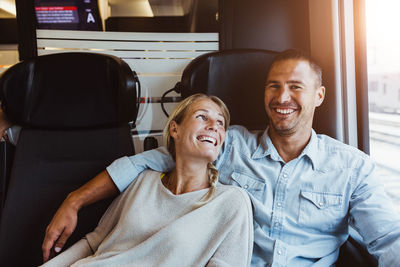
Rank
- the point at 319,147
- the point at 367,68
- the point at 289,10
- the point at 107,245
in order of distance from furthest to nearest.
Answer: the point at 289,10, the point at 367,68, the point at 319,147, the point at 107,245

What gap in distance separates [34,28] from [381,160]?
2.45 metres

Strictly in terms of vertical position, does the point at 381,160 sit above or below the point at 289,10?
below

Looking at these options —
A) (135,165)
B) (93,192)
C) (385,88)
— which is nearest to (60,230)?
(93,192)

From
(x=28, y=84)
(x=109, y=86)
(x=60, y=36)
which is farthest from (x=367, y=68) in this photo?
(x=60, y=36)

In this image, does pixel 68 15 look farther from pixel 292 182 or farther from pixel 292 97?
pixel 292 182

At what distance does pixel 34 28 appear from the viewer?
2543 millimetres

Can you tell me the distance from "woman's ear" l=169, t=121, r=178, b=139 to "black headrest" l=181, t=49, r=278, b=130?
23cm

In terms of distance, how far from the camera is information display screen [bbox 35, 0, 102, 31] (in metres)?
2.75

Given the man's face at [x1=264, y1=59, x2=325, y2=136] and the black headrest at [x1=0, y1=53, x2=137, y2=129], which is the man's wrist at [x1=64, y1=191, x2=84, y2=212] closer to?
the black headrest at [x1=0, y1=53, x2=137, y2=129]

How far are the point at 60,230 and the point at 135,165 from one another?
0.42m

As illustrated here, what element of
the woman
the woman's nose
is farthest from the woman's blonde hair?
the woman's nose

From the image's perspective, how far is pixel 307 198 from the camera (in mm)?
1503

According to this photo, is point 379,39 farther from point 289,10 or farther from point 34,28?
point 34,28

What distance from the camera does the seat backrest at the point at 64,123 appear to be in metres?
1.73
